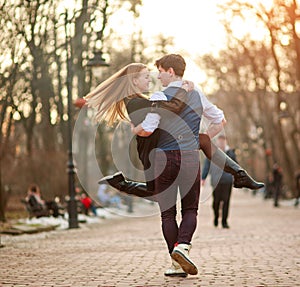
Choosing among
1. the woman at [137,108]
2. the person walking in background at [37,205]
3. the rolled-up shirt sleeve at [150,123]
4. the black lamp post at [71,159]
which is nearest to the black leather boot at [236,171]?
the woman at [137,108]

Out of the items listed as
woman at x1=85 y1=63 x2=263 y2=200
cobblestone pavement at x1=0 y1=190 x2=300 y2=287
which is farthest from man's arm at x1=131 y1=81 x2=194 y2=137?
cobblestone pavement at x1=0 y1=190 x2=300 y2=287

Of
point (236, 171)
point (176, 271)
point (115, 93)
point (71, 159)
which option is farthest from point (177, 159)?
point (71, 159)

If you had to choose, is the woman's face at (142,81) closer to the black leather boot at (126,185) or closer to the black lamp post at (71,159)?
the black leather boot at (126,185)

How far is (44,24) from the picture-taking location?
2794 centimetres

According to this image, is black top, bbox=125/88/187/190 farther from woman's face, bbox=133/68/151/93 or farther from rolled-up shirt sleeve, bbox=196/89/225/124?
rolled-up shirt sleeve, bbox=196/89/225/124

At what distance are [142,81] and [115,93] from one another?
273mm

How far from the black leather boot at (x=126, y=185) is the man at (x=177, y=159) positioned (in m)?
0.18

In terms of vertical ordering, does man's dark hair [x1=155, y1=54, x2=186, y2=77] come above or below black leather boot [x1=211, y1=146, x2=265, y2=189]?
above

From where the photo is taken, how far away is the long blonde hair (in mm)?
8945

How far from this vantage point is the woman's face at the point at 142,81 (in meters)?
8.93

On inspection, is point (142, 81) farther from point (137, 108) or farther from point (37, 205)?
point (37, 205)

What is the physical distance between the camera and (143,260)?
11297 millimetres

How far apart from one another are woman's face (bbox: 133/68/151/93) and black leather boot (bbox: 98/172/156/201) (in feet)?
2.63

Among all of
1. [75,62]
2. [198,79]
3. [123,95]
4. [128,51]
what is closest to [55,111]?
[75,62]
